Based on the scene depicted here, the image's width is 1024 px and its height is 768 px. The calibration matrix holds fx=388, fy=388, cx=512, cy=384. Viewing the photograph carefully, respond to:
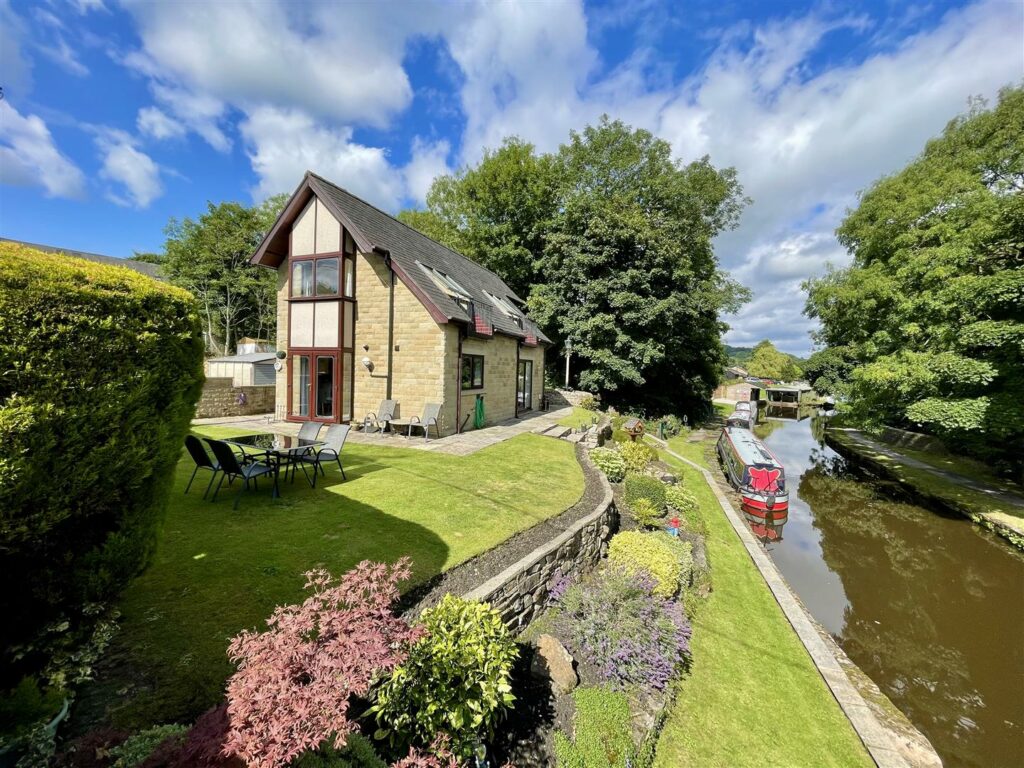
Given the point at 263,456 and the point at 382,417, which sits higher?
the point at 382,417

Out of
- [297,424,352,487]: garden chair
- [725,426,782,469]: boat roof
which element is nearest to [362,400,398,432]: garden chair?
[297,424,352,487]: garden chair

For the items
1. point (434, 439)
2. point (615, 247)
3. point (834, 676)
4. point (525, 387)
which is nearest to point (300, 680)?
point (834, 676)

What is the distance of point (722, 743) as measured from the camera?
4562mm

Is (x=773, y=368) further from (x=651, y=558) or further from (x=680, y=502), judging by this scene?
(x=651, y=558)

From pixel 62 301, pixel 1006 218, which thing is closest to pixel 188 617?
pixel 62 301

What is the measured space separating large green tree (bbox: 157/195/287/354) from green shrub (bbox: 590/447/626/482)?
1182 inches

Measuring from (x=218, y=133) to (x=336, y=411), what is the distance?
15.3m

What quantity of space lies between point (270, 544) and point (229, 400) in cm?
1303

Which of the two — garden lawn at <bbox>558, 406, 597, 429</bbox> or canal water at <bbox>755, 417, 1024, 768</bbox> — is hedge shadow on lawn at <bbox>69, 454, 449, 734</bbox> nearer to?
canal water at <bbox>755, 417, 1024, 768</bbox>

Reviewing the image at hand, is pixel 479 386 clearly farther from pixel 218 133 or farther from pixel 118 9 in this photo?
pixel 218 133

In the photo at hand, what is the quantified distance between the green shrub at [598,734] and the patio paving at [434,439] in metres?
6.56

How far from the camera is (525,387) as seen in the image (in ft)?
64.3

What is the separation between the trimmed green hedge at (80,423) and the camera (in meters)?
2.41

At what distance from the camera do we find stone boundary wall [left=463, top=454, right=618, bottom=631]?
4918 mm
